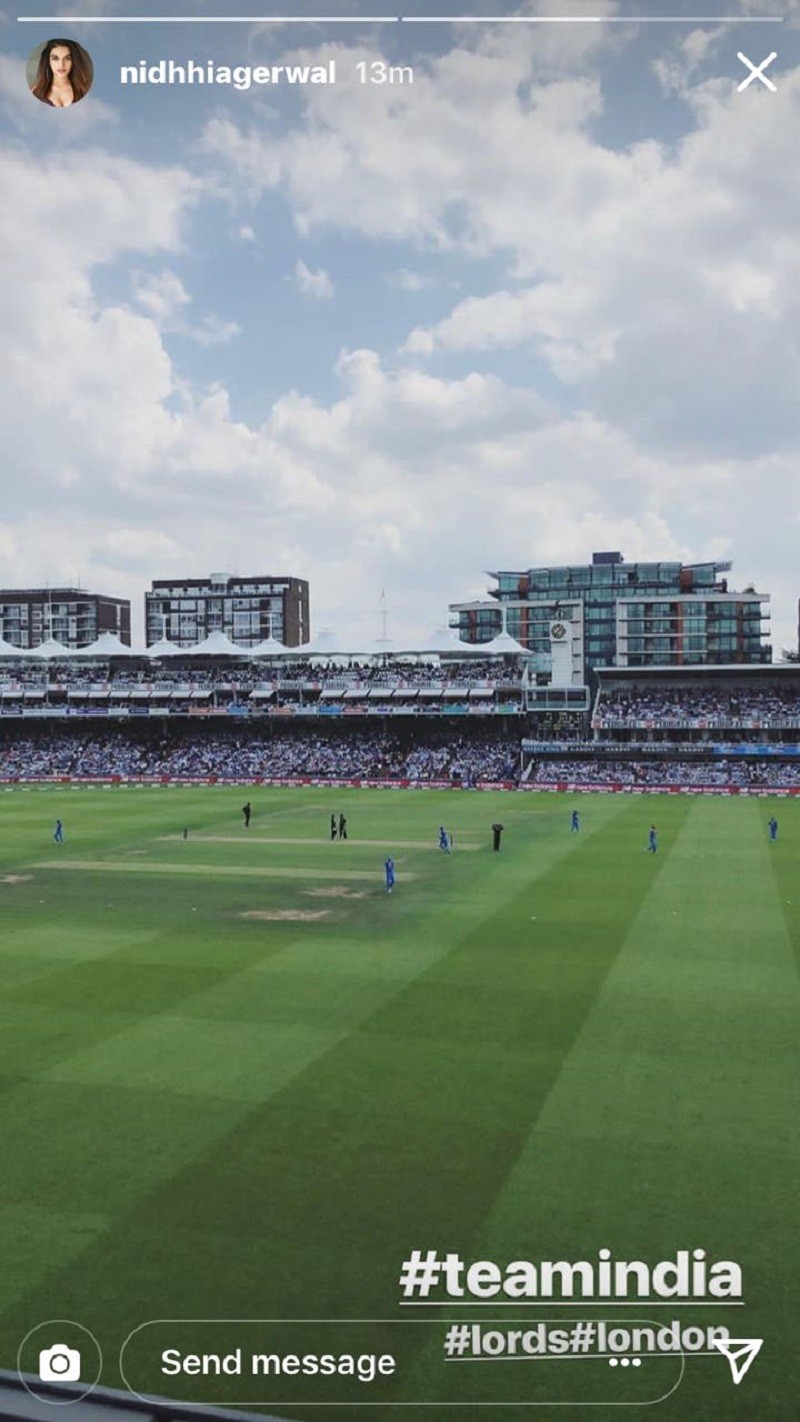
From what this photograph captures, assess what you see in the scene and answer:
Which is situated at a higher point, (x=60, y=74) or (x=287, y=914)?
(x=60, y=74)

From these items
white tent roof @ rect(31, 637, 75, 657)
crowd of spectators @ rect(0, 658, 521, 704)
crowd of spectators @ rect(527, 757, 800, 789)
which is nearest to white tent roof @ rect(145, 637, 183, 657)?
crowd of spectators @ rect(0, 658, 521, 704)

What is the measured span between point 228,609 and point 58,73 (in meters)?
158

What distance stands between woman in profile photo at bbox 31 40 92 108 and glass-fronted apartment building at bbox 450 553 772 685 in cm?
11385

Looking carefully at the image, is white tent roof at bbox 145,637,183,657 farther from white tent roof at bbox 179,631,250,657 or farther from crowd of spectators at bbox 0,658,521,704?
crowd of spectators at bbox 0,658,521,704

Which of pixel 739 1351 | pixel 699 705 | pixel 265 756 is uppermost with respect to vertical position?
pixel 699 705

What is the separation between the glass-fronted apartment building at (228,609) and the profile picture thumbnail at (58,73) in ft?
503

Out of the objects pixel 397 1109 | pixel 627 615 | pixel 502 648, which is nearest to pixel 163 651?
pixel 502 648

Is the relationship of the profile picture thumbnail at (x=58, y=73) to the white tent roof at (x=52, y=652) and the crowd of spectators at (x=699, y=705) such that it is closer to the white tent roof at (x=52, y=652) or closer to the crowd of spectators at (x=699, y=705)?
the crowd of spectators at (x=699, y=705)

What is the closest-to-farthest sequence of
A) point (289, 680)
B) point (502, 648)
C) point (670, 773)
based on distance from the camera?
point (670, 773) → point (502, 648) → point (289, 680)

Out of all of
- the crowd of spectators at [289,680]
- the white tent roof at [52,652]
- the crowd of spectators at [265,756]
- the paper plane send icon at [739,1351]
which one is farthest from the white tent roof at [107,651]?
the paper plane send icon at [739,1351]

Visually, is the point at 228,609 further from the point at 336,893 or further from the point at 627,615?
the point at 336,893

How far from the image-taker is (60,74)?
7.45 meters

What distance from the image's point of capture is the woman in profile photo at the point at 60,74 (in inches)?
294

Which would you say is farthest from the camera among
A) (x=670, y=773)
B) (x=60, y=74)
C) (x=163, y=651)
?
(x=163, y=651)
